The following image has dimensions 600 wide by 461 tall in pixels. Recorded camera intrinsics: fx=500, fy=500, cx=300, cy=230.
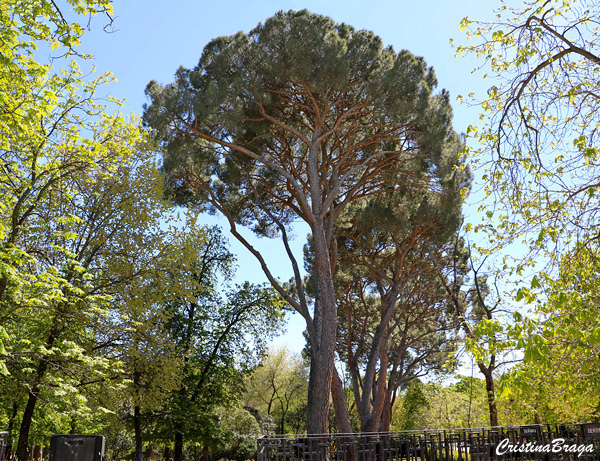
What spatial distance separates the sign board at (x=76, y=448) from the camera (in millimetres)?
8859

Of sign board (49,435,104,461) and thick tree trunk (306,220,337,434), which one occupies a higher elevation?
thick tree trunk (306,220,337,434)

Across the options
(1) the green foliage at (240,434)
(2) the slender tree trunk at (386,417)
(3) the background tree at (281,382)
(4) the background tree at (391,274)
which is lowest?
(1) the green foliage at (240,434)

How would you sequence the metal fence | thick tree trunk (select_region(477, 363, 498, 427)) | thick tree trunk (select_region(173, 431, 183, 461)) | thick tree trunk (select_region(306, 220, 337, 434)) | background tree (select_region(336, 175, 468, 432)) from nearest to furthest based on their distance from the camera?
the metal fence, thick tree trunk (select_region(306, 220, 337, 434)), background tree (select_region(336, 175, 468, 432)), thick tree trunk (select_region(477, 363, 498, 427)), thick tree trunk (select_region(173, 431, 183, 461))

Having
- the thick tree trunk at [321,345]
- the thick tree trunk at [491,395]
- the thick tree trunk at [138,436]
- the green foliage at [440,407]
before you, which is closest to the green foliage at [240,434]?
the green foliage at [440,407]

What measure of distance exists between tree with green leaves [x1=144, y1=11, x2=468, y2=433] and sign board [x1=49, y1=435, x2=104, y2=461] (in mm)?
4226

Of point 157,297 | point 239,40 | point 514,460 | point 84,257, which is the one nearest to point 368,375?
point 514,460

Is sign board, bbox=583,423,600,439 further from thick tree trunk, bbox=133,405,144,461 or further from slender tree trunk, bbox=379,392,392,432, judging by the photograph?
thick tree trunk, bbox=133,405,144,461

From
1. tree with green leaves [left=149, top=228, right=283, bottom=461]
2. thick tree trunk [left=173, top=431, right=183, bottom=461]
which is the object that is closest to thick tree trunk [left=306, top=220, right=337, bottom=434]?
tree with green leaves [left=149, top=228, right=283, bottom=461]

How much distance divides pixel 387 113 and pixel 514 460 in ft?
27.7

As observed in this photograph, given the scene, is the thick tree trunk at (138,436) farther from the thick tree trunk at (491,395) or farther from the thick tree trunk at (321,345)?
the thick tree trunk at (491,395)

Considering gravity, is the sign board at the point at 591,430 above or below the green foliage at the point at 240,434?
above

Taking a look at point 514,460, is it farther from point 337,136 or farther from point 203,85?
point 203,85

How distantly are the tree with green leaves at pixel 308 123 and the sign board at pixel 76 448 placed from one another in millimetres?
4226

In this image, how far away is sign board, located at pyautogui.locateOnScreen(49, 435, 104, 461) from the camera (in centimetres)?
886
